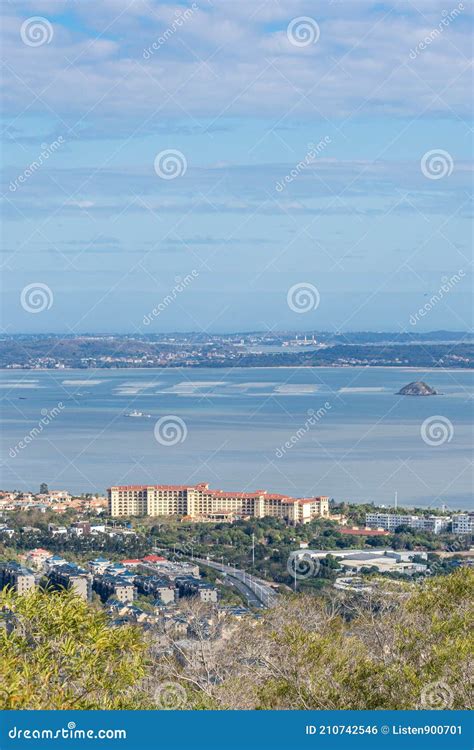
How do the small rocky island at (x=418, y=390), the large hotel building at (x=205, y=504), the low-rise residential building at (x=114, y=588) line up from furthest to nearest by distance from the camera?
the small rocky island at (x=418, y=390)
the large hotel building at (x=205, y=504)
the low-rise residential building at (x=114, y=588)

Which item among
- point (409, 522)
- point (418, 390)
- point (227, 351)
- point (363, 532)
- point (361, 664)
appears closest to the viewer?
point (361, 664)

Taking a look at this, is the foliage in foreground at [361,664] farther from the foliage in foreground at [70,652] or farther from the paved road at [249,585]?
the paved road at [249,585]

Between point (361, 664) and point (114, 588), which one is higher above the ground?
point (361, 664)

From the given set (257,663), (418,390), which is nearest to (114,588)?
(257,663)

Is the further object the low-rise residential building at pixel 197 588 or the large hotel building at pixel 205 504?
the large hotel building at pixel 205 504

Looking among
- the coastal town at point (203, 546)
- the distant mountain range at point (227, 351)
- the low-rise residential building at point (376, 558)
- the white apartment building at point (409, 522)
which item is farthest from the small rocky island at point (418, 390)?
the low-rise residential building at point (376, 558)

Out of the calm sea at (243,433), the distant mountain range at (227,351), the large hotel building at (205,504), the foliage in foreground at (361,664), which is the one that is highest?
the distant mountain range at (227,351)

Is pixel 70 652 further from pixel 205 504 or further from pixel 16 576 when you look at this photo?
pixel 205 504

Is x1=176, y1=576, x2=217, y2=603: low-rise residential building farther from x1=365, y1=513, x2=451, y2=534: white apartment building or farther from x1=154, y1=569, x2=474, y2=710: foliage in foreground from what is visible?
x1=365, y1=513, x2=451, y2=534: white apartment building

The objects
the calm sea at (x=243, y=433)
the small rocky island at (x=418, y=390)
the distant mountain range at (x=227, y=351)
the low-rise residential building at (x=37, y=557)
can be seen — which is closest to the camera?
the low-rise residential building at (x=37, y=557)
